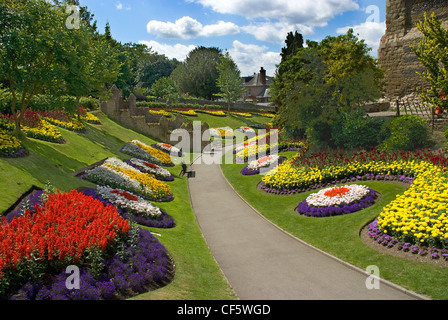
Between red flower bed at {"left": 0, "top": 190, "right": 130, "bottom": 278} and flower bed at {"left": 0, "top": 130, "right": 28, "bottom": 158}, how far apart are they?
5.76 metres

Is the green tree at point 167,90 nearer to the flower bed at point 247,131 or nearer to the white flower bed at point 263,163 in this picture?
the flower bed at point 247,131

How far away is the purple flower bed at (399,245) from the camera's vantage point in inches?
419

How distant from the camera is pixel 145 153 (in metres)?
30.1

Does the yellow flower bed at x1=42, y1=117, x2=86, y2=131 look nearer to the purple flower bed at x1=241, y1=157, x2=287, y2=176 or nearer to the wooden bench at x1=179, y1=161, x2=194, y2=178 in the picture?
the wooden bench at x1=179, y1=161, x2=194, y2=178

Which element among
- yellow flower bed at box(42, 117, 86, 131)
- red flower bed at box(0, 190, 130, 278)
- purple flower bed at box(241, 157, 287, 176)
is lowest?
purple flower bed at box(241, 157, 287, 176)

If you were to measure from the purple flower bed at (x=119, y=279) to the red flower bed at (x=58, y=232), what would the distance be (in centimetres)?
52

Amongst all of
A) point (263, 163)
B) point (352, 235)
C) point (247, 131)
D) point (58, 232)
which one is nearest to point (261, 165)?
point (263, 163)

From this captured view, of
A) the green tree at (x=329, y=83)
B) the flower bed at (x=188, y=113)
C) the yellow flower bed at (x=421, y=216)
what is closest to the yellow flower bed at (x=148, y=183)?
the yellow flower bed at (x=421, y=216)

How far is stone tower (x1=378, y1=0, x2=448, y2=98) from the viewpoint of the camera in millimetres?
31844

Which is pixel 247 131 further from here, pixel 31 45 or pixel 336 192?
pixel 31 45

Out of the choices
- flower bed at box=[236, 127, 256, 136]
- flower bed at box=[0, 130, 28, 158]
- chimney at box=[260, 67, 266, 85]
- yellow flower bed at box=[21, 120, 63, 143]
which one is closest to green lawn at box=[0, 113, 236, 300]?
flower bed at box=[0, 130, 28, 158]

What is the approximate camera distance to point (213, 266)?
38.2 ft

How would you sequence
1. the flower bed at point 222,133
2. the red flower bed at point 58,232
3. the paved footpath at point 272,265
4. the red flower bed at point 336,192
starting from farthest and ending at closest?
the flower bed at point 222,133, the red flower bed at point 336,192, the paved footpath at point 272,265, the red flower bed at point 58,232
